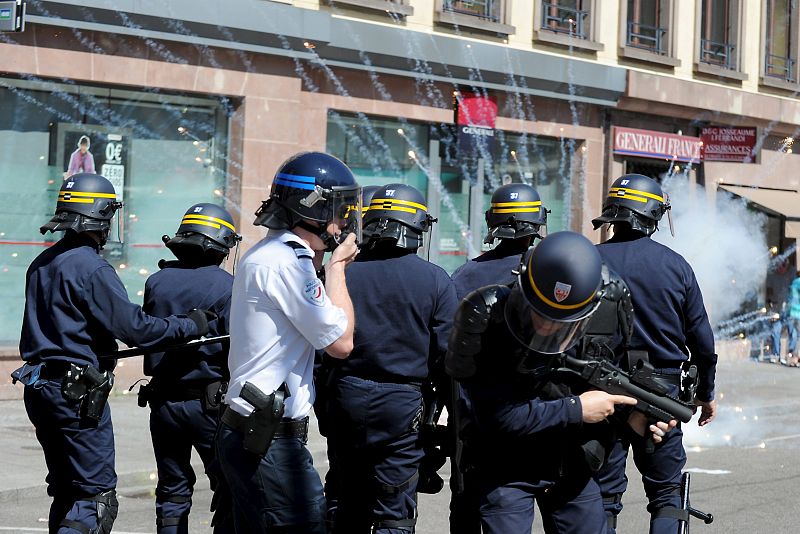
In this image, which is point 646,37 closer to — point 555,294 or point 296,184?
point 296,184

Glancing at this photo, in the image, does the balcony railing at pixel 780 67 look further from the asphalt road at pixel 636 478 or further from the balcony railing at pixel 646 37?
the asphalt road at pixel 636 478

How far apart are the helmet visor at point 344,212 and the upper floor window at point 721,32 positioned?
56.4 feet

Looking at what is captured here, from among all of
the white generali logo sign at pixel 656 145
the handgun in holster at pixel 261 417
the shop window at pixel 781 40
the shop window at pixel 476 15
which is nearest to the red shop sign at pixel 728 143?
the white generali logo sign at pixel 656 145

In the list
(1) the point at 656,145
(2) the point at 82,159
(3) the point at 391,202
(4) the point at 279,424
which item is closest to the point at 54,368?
(3) the point at 391,202

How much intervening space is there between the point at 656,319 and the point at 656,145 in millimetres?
13557

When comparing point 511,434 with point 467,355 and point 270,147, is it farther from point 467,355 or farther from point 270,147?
point 270,147

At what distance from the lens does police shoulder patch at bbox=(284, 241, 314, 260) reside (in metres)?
4.07

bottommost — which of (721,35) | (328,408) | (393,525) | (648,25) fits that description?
(393,525)

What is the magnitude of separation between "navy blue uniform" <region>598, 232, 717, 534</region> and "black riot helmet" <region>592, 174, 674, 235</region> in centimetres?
8

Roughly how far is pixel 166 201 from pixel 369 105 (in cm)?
303

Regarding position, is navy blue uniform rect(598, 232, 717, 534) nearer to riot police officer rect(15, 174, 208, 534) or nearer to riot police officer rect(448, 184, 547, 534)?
riot police officer rect(448, 184, 547, 534)

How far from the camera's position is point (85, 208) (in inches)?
233

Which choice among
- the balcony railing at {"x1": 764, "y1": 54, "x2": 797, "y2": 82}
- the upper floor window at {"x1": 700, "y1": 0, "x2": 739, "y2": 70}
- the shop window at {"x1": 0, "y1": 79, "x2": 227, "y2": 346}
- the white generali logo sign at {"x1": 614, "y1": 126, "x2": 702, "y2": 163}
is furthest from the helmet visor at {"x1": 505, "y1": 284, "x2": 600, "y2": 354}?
the balcony railing at {"x1": 764, "y1": 54, "x2": 797, "y2": 82}

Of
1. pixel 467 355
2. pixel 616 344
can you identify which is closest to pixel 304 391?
pixel 467 355
